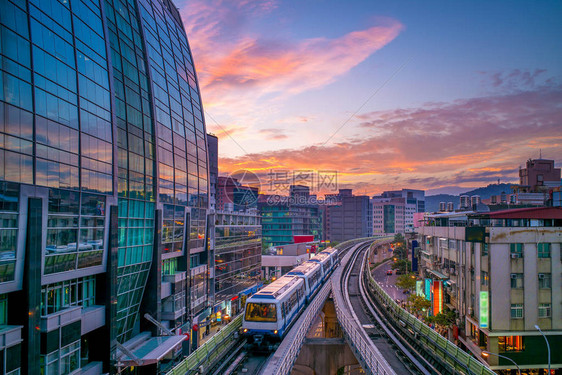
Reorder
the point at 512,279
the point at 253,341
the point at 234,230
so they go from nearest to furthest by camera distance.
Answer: the point at 253,341 → the point at 512,279 → the point at 234,230

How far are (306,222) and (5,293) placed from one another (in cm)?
12490

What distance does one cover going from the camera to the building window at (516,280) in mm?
32531

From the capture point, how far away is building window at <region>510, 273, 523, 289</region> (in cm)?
3253

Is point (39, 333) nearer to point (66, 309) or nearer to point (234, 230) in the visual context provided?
point (66, 309)

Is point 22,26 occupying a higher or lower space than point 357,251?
higher

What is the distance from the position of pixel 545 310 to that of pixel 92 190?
36.4 meters

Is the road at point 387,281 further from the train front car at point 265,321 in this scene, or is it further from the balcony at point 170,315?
the balcony at point 170,315

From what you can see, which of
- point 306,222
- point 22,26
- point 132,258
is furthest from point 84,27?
point 306,222

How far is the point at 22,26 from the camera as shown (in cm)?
1875

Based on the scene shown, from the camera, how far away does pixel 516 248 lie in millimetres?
32844

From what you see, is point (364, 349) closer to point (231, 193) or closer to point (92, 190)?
point (92, 190)

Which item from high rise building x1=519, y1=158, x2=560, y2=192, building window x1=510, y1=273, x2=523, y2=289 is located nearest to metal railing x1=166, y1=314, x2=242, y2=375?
building window x1=510, y1=273, x2=523, y2=289

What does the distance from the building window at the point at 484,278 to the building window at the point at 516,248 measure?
9.18 ft

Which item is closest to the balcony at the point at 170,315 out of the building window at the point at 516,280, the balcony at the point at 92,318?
the balcony at the point at 92,318
